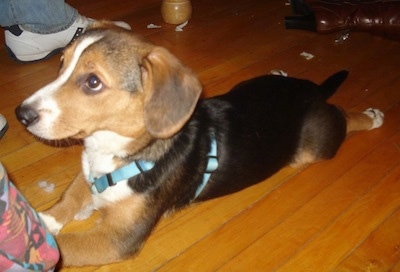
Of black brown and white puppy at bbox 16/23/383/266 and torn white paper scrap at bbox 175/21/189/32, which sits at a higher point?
black brown and white puppy at bbox 16/23/383/266

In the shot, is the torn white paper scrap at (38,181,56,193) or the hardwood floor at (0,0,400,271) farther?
the torn white paper scrap at (38,181,56,193)

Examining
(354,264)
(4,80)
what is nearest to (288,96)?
(354,264)

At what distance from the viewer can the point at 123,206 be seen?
6.51 feet

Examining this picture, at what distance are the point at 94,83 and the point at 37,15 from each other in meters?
1.97

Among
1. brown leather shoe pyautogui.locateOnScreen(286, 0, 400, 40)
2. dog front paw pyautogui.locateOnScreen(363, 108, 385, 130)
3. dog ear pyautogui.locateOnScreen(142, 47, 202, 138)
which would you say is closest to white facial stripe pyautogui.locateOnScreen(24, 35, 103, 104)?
dog ear pyautogui.locateOnScreen(142, 47, 202, 138)

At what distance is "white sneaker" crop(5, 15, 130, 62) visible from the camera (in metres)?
3.45

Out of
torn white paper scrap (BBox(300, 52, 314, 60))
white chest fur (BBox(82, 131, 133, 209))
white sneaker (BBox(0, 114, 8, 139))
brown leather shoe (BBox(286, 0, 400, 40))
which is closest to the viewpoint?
white chest fur (BBox(82, 131, 133, 209))

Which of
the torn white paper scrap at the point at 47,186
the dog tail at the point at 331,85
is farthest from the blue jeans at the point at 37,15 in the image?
the dog tail at the point at 331,85

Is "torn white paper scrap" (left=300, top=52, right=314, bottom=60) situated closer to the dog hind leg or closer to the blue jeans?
the dog hind leg

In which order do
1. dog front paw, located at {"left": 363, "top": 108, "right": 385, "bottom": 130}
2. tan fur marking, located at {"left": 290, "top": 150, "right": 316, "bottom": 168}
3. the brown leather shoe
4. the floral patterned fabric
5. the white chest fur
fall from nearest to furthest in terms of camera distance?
the floral patterned fabric
the white chest fur
tan fur marking, located at {"left": 290, "top": 150, "right": 316, "bottom": 168}
dog front paw, located at {"left": 363, "top": 108, "right": 385, "bottom": 130}
the brown leather shoe

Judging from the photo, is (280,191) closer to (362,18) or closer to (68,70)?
(68,70)

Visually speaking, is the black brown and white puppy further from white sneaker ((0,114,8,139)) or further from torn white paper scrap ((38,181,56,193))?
white sneaker ((0,114,8,139))

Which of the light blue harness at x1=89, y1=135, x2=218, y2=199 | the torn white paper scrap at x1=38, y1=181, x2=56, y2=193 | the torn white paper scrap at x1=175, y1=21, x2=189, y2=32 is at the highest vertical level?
the light blue harness at x1=89, y1=135, x2=218, y2=199

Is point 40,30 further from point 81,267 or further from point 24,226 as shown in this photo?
point 24,226
